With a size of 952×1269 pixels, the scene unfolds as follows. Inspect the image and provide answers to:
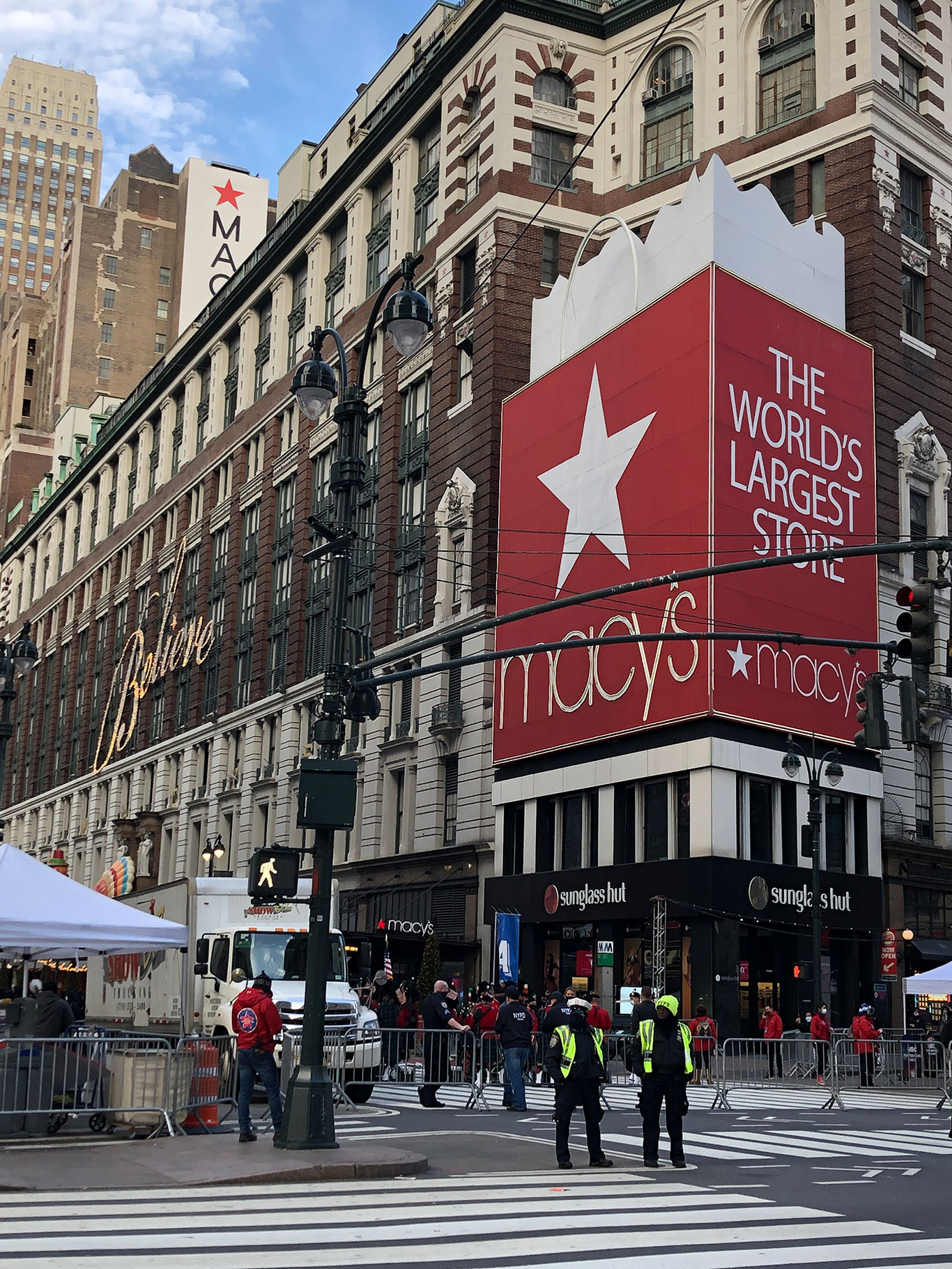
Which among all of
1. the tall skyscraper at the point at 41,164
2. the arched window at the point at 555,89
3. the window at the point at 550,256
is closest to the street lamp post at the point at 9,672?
the window at the point at 550,256

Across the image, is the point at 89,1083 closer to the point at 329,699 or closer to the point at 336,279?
the point at 329,699

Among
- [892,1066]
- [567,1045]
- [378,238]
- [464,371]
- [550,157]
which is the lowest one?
[892,1066]

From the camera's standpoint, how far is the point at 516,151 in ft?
176

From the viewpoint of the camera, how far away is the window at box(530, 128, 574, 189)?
5425cm

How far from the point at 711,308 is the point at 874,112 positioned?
37.1ft

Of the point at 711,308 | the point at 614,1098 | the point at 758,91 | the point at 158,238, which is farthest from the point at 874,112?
the point at 158,238

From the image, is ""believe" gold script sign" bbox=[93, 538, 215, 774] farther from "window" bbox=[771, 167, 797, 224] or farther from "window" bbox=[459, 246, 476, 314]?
"window" bbox=[771, 167, 797, 224]

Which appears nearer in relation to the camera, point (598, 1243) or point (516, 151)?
point (598, 1243)

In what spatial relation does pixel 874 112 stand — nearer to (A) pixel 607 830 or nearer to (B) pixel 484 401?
(B) pixel 484 401

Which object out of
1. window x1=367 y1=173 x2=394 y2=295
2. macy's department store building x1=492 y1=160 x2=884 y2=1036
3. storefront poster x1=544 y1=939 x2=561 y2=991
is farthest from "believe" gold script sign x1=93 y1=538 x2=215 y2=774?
storefront poster x1=544 y1=939 x2=561 y2=991

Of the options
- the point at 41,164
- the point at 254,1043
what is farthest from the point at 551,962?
the point at 41,164

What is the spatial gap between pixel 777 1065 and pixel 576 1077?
17.0 m

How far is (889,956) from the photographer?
139 feet

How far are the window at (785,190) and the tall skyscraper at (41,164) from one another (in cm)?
14795
